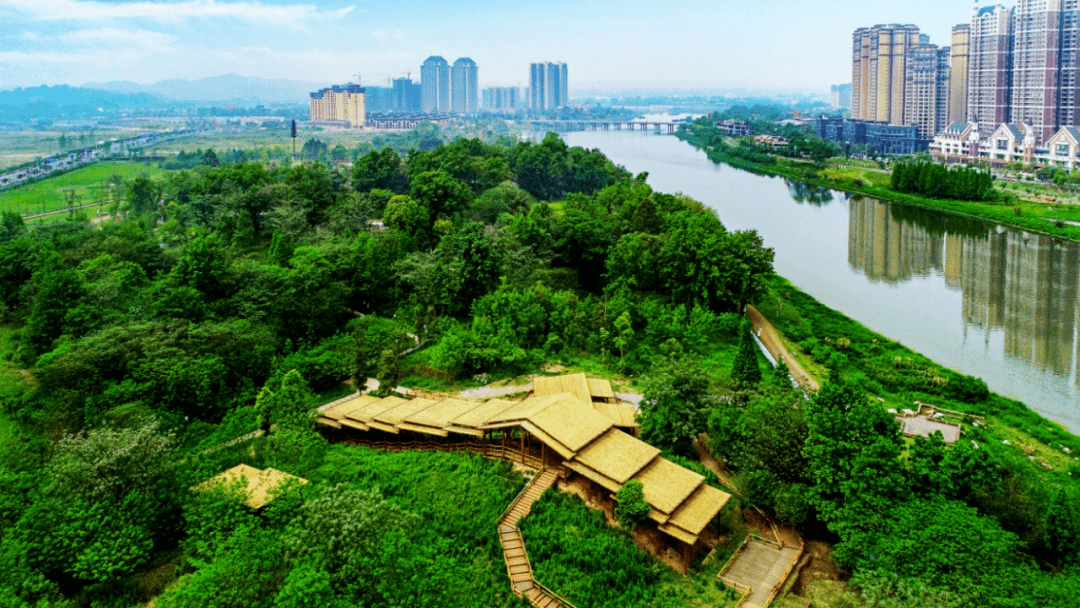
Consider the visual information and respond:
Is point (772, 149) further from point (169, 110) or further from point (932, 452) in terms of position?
point (169, 110)

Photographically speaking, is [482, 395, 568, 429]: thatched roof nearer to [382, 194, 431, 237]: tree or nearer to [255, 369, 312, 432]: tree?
[255, 369, 312, 432]: tree

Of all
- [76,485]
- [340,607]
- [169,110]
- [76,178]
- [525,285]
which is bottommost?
[340,607]

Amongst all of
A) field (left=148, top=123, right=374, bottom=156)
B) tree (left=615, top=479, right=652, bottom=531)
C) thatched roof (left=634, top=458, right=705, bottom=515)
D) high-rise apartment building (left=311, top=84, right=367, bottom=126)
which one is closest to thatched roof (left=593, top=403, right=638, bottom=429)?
thatched roof (left=634, top=458, right=705, bottom=515)

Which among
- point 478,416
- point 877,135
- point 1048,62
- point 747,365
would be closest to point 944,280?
point 747,365

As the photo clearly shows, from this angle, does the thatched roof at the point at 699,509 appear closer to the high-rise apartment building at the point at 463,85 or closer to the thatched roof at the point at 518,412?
the thatched roof at the point at 518,412

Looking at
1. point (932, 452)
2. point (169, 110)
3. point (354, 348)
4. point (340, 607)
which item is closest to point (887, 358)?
point (932, 452)

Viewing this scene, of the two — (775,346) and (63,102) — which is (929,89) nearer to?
(775,346)
